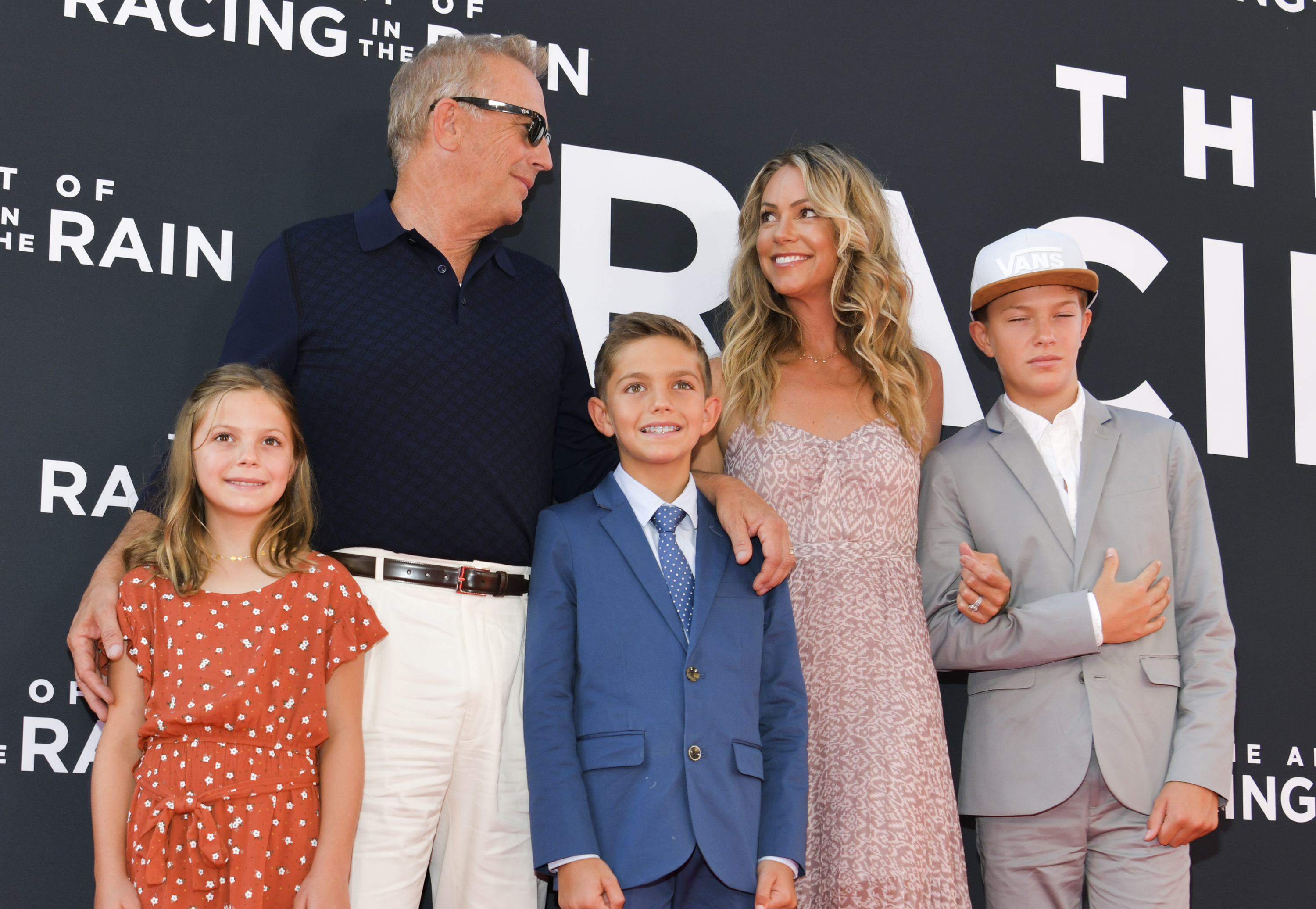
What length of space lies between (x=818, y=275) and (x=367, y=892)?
161cm

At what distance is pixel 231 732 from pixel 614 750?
65 cm

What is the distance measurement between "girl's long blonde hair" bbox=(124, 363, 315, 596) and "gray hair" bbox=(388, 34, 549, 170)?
2.17 ft

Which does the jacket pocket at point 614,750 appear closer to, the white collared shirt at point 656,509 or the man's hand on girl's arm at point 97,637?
the white collared shirt at point 656,509

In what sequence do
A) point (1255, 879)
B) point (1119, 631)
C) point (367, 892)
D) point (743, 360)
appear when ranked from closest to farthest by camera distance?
point (367, 892), point (1119, 631), point (743, 360), point (1255, 879)

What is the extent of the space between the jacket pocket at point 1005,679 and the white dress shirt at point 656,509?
2.61 feet

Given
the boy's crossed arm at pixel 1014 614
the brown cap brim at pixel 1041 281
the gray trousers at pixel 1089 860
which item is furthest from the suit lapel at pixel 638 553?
the brown cap brim at pixel 1041 281

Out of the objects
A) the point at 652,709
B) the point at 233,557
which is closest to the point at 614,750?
the point at 652,709

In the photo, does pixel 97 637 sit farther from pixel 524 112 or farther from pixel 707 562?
pixel 524 112

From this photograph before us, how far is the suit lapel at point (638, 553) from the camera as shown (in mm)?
2186

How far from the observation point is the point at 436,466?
7.51 feet

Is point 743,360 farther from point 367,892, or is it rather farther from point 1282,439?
point 1282,439

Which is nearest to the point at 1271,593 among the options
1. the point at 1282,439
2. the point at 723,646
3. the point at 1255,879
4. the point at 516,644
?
the point at 1282,439

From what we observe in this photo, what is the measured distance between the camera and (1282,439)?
12.0ft

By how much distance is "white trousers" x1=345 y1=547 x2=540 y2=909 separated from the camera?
7.07ft
